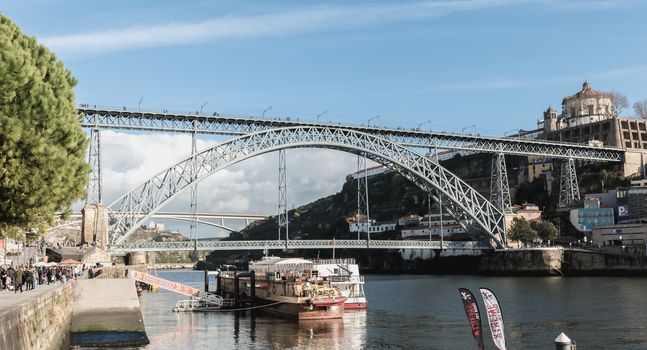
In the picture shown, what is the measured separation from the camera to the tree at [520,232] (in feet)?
279

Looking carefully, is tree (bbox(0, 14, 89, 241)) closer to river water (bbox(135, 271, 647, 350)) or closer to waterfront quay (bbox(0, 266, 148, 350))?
waterfront quay (bbox(0, 266, 148, 350))

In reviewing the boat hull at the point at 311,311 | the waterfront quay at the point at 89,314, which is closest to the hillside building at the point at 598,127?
the boat hull at the point at 311,311

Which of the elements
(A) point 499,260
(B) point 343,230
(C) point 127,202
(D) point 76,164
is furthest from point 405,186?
Result: (D) point 76,164

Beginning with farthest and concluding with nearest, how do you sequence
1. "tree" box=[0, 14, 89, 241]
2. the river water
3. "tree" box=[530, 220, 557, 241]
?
1. "tree" box=[530, 220, 557, 241]
2. the river water
3. "tree" box=[0, 14, 89, 241]

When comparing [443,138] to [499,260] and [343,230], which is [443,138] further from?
[343,230]

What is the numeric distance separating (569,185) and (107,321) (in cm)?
7809

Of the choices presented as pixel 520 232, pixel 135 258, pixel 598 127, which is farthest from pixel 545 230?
pixel 135 258

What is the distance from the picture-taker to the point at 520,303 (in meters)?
47.1

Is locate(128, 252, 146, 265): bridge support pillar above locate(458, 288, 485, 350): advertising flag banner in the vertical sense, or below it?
above

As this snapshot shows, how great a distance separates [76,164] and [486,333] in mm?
19607

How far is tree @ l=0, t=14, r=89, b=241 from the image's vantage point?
58.4 ft

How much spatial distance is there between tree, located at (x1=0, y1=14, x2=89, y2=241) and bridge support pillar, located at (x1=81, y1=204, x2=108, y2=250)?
34.6 m

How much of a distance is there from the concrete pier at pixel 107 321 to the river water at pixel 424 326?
1.00 meters

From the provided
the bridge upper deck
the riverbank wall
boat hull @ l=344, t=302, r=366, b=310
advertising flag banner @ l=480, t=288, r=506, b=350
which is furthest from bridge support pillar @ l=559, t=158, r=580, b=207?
advertising flag banner @ l=480, t=288, r=506, b=350
